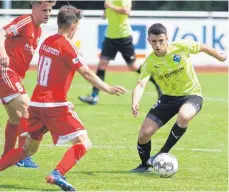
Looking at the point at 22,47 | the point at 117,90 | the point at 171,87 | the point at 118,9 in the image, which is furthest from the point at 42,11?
the point at 118,9

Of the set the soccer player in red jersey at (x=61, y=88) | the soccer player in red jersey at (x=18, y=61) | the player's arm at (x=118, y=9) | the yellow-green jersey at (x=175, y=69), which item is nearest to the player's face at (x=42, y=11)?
the soccer player in red jersey at (x=18, y=61)

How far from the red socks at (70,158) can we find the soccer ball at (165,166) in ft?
Result: 4.22

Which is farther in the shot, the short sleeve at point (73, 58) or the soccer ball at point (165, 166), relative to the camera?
the soccer ball at point (165, 166)

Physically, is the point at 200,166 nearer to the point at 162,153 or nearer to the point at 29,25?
the point at 162,153

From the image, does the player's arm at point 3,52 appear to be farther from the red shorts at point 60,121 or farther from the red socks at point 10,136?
the red socks at point 10,136

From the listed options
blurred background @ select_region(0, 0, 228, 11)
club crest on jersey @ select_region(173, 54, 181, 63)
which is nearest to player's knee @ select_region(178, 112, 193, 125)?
club crest on jersey @ select_region(173, 54, 181, 63)

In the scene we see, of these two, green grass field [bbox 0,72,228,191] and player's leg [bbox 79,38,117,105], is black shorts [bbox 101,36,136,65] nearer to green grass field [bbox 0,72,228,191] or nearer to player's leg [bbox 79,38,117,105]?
player's leg [bbox 79,38,117,105]

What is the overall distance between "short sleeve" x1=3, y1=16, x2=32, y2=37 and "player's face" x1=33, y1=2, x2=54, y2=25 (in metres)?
0.10

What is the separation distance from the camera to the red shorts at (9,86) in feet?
30.9

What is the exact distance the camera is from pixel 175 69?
948 centimetres

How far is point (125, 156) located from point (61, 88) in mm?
2431

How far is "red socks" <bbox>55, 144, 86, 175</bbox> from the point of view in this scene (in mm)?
7945

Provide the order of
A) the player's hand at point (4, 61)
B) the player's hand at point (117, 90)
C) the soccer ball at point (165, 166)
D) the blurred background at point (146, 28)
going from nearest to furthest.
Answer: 1. the player's hand at point (117, 90)
2. the player's hand at point (4, 61)
3. the soccer ball at point (165, 166)
4. the blurred background at point (146, 28)

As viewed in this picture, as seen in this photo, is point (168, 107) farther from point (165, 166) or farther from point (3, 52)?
point (3, 52)
